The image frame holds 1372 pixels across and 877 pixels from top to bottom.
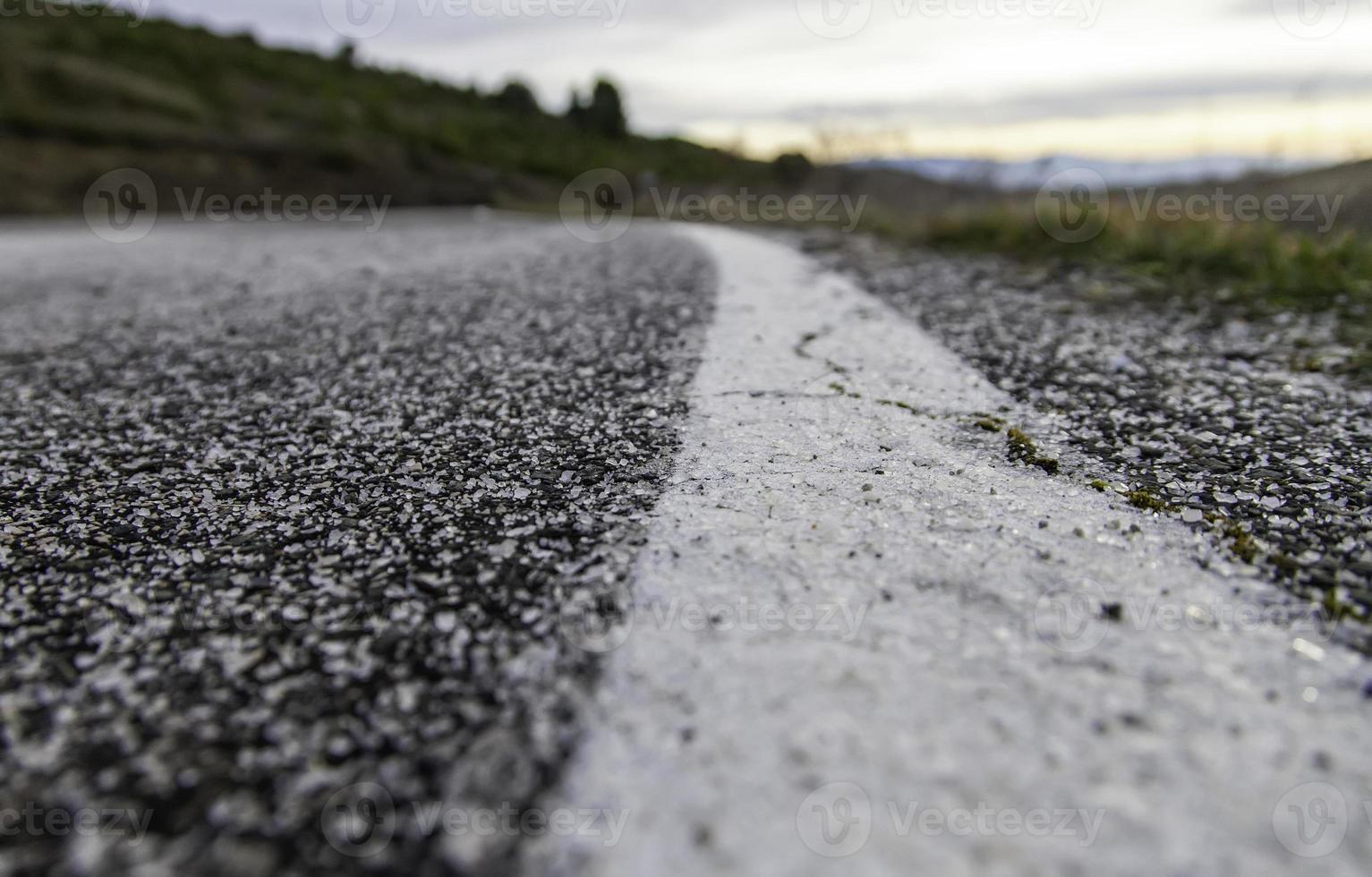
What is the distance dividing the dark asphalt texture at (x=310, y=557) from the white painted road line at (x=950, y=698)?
0.36 metres

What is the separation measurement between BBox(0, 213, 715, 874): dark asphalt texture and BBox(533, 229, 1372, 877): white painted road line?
36 cm

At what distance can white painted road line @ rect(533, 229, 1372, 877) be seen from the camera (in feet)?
6.32

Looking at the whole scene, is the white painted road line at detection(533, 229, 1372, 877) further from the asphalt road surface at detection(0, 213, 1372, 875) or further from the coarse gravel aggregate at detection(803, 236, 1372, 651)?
the coarse gravel aggregate at detection(803, 236, 1372, 651)

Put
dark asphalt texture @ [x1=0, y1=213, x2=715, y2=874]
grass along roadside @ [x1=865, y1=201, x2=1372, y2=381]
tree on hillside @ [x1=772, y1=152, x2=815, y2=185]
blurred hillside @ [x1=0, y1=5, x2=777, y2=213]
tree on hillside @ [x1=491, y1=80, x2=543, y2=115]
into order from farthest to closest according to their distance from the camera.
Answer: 1. tree on hillside @ [x1=491, y1=80, x2=543, y2=115]
2. tree on hillside @ [x1=772, y1=152, x2=815, y2=185]
3. blurred hillside @ [x1=0, y1=5, x2=777, y2=213]
4. grass along roadside @ [x1=865, y1=201, x2=1372, y2=381]
5. dark asphalt texture @ [x1=0, y1=213, x2=715, y2=874]

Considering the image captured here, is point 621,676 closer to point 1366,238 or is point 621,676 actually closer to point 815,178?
point 1366,238

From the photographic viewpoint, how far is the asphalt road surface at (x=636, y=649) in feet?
6.49

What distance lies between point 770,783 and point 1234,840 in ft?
3.87

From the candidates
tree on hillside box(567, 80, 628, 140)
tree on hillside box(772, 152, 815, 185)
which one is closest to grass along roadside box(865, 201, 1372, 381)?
tree on hillside box(772, 152, 815, 185)

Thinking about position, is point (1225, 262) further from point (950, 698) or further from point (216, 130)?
point (216, 130)

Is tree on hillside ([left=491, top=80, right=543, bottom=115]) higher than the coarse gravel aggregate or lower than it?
higher

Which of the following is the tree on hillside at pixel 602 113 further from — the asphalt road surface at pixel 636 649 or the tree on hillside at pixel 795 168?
the asphalt road surface at pixel 636 649

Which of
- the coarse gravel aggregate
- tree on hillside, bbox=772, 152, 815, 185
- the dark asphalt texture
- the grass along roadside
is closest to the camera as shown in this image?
the dark asphalt texture

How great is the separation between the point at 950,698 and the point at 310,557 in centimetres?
260

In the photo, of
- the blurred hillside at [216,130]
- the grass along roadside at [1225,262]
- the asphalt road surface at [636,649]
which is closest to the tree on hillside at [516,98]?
the blurred hillside at [216,130]
